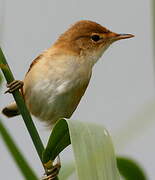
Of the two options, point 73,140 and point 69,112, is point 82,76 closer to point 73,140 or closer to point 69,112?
point 69,112

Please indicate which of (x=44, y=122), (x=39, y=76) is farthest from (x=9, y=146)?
(x=44, y=122)

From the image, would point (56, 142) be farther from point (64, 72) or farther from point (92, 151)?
point (64, 72)

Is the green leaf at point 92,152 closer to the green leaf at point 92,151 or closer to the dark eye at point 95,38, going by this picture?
the green leaf at point 92,151

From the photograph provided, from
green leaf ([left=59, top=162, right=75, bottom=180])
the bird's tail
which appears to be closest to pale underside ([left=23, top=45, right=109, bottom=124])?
the bird's tail

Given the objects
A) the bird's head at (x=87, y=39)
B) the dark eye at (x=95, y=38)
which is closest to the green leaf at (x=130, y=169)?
Answer: the bird's head at (x=87, y=39)

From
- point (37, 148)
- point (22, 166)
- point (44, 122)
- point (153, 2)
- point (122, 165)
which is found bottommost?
point (44, 122)

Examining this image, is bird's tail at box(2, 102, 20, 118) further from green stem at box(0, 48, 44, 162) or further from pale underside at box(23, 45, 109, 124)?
green stem at box(0, 48, 44, 162)

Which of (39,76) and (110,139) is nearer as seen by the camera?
(110,139)
